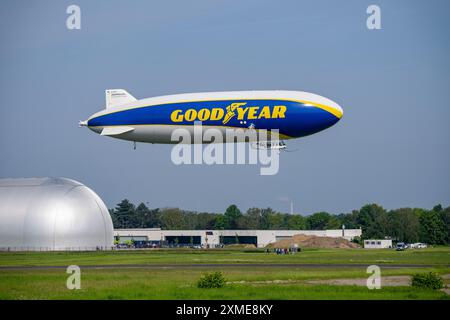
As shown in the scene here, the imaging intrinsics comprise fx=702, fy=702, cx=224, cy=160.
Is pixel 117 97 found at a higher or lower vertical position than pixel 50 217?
higher

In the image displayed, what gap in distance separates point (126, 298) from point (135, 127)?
42.2 m

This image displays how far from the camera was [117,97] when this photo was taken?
3716 inches

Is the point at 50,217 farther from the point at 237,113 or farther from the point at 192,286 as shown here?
the point at 192,286

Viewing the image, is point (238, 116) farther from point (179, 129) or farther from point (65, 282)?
point (65, 282)

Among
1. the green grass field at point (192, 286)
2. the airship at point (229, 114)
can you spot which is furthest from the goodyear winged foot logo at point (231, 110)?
the green grass field at point (192, 286)

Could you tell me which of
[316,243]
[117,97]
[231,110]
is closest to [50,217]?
[316,243]

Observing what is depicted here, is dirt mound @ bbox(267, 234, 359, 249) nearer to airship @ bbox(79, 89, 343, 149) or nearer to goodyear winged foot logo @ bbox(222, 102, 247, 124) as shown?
airship @ bbox(79, 89, 343, 149)

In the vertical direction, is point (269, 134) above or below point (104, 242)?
above

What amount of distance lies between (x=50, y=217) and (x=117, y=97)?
82.9 metres

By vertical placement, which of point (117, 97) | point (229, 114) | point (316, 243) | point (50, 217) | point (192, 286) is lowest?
point (316, 243)

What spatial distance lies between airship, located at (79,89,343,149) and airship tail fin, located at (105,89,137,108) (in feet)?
19.8

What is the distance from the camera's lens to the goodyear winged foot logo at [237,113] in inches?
3233
